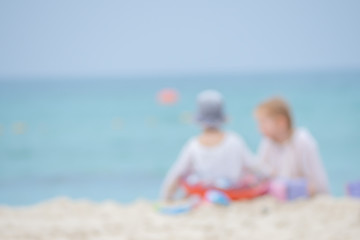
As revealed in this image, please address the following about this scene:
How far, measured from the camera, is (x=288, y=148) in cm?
332

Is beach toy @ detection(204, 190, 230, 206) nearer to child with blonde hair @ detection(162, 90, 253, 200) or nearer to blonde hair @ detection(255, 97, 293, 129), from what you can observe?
child with blonde hair @ detection(162, 90, 253, 200)

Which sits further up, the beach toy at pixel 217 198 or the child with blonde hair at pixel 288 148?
the child with blonde hair at pixel 288 148

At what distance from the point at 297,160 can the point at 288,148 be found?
0.31ft

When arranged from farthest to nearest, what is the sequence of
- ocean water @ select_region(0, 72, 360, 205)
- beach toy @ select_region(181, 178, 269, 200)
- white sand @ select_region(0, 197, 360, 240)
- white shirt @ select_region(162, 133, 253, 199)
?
ocean water @ select_region(0, 72, 360, 205)
white shirt @ select_region(162, 133, 253, 199)
beach toy @ select_region(181, 178, 269, 200)
white sand @ select_region(0, 197, 360, 240)

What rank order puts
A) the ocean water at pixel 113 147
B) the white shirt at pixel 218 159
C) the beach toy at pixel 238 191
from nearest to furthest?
the beach toy at pixel 238 191 < the white shirt at pixel 218 159 < the ocean water at pixel 113 147

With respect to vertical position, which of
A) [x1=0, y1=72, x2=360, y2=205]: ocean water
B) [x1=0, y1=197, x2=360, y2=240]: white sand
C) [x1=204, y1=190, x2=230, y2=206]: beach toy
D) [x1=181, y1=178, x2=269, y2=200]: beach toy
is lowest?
[x1=0, y1=197, x2=360, y2=240]: white sand

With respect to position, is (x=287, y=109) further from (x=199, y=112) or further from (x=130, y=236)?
(x=130, y=236)

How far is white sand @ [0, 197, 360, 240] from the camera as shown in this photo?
7.68ft

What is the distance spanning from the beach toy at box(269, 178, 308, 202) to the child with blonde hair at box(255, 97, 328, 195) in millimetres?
116

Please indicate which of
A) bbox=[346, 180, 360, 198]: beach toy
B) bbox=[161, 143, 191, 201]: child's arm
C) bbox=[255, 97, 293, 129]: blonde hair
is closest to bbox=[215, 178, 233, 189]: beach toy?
bbox=[161, 143, 191, 201]: child's arm

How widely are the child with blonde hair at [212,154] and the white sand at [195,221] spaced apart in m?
0.30

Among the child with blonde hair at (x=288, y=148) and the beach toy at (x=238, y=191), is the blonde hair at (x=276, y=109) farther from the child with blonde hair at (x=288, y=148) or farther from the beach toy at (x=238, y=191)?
the beach toy at (x=238, y=191)

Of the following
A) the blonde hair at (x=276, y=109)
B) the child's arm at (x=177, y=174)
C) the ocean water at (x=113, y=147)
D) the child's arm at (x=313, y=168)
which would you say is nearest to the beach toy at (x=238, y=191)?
the child's arm at (x=177, y=174)

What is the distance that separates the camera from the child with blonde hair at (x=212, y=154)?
337 cm
